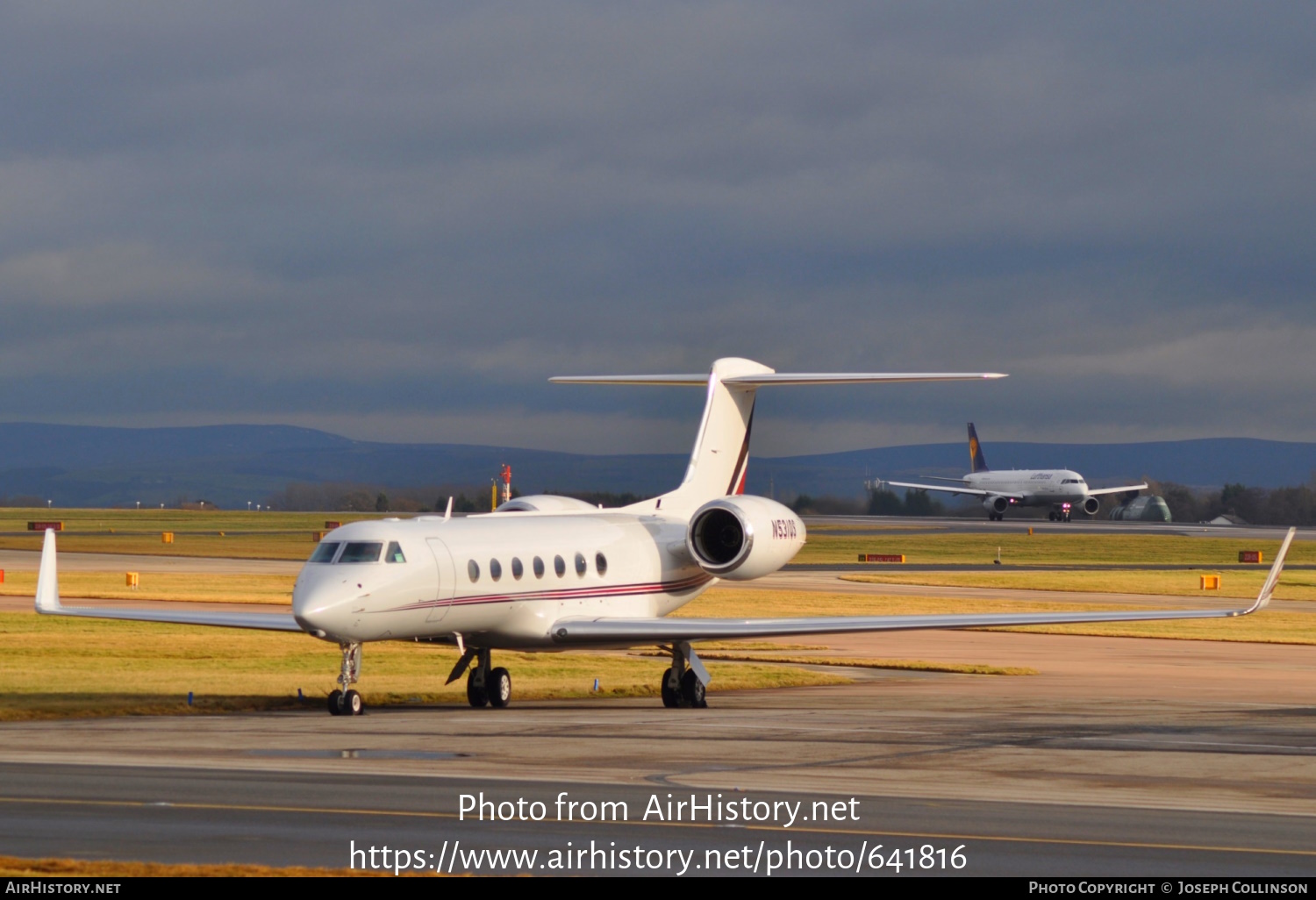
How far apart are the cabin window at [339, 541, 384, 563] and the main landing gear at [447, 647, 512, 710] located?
343cm

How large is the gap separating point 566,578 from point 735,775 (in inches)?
424

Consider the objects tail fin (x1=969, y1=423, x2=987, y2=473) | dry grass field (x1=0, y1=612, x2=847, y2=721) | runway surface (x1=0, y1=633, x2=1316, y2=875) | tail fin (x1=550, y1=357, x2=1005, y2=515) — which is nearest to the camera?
runway surface (x1=0, y1=633, x2=1316, y2=875)

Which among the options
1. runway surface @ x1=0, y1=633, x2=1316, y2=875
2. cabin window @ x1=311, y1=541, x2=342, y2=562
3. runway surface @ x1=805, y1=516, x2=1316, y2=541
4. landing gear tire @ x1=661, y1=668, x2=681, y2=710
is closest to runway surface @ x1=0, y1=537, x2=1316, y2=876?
runway surface @ x1=0, y1=633, x2=1316, y2=875

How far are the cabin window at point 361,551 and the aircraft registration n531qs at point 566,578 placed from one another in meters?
0.02

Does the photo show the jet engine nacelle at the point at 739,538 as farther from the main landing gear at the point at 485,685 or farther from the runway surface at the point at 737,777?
the main landing gear at the point at 485,685

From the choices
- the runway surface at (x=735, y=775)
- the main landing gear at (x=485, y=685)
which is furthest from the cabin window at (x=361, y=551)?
the main landing gear at (x=485, y=685)

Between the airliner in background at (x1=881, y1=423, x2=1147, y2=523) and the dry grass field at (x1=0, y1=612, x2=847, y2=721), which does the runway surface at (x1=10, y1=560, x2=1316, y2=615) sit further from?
the airliner in background at (x1=881, y1=423, x2=1147, y2=523)

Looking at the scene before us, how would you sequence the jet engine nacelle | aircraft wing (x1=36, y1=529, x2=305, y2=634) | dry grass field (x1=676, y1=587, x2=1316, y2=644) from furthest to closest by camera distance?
dry grass field (x1=676, y1=587, x2=1316, y2=644), the jet engine nacelle, aircraft wing (x1=36, y1=529, x2=305, y2=634)

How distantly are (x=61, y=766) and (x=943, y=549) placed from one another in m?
81.0

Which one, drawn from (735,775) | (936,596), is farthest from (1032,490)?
(735,775)

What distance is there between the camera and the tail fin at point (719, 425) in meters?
32.2

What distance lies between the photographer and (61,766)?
1720cm

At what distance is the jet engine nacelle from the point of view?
28.5 metres
